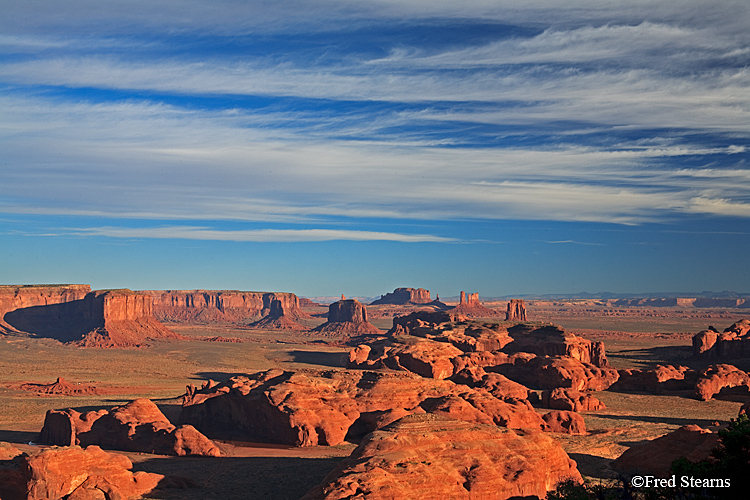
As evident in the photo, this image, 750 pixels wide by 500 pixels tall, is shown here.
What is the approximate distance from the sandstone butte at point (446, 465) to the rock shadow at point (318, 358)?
60.7 meters

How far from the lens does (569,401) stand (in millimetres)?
53125

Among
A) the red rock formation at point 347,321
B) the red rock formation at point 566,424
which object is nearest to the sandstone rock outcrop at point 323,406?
the red rock formation at point 566,424

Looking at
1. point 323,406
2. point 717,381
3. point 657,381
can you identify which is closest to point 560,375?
point 657,381

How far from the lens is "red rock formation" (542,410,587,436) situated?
43.5 meters

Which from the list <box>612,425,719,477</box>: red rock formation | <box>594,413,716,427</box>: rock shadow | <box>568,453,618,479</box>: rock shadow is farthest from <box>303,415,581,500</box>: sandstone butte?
<box>594,413,716,427</box>: rock shadow

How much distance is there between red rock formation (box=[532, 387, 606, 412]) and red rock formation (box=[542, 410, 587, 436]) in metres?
8.92

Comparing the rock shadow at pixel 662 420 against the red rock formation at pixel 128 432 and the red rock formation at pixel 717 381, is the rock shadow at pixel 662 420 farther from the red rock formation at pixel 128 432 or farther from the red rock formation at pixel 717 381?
the red rock formation at pixel 128 432

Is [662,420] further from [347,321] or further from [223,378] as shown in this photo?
[347,321]

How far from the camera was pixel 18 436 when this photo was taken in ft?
141

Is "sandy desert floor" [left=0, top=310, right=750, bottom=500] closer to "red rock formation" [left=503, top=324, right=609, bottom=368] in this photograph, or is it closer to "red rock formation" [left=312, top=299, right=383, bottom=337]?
"red rock formation" [left=503, top=324, right=609, bottom=368]

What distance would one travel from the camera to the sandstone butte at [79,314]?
131 metres

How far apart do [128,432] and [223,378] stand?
42498 millimetres

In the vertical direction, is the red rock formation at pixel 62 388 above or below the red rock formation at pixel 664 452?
below

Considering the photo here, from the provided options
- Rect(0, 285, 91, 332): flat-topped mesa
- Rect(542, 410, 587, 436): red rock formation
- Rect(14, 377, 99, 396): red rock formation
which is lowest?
Rect(14, 377, 99, 396): red rock formation
